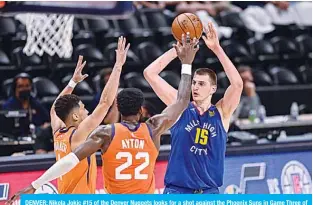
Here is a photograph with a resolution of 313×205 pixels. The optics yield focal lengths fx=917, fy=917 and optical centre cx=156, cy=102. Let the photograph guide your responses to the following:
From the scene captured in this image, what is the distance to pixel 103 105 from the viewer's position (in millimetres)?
7496

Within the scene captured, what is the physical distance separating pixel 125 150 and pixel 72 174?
90 cm

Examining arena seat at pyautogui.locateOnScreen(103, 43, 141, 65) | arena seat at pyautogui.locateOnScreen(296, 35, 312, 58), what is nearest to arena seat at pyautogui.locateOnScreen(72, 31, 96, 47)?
arena seat at pyautogui.locateOnScreen(103, 43, 141, 65)

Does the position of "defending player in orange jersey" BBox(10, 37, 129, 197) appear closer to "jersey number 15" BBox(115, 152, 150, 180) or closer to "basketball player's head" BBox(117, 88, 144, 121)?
"basketball player's head" BBox(117, 88, 144, 121)

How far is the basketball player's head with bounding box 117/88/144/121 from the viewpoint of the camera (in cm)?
689

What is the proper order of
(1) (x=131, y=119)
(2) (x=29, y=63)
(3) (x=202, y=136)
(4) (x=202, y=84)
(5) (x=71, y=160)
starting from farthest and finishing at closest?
(2) (x=29, y=63)
(4) (x=202, y=84)
(3) (x=202, y=136)
(1) (x=131, y=119)
(5) (x=71, y=160)

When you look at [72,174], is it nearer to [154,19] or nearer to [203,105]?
[203,105]

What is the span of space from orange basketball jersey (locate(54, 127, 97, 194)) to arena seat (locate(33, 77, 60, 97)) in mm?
4760

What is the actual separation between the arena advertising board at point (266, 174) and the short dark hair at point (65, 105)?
192cm

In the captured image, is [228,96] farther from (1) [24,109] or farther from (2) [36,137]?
(1) [24,109]

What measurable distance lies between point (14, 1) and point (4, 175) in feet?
9.97

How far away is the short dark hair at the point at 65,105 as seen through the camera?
764cm

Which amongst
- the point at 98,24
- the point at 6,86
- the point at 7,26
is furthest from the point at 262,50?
the point at 6,86

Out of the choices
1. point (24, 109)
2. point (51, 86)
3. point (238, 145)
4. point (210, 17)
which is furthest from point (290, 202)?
point (210, 17)

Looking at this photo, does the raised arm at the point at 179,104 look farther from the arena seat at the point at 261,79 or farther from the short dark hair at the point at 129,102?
the arena seat at the point at 261,79
